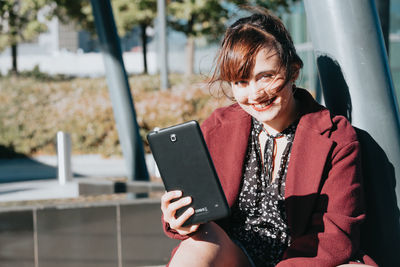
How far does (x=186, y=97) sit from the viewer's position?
1296 cm

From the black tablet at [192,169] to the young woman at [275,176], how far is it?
0.05 meters

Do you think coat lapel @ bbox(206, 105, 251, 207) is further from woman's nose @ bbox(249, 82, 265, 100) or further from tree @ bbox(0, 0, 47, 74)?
tree @ bbox(0, 0, 47, 74)

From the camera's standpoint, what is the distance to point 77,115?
43.2 ft

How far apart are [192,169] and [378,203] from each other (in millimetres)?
843

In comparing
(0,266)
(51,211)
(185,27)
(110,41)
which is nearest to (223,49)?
(51,211)

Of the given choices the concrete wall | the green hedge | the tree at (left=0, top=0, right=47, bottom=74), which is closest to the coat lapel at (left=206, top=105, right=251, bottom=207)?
the concrete wall

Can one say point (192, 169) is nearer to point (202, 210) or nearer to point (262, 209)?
point (202, 210)

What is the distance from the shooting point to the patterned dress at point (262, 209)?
7.82 ft

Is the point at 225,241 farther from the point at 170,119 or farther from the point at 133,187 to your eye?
the point at 170,119

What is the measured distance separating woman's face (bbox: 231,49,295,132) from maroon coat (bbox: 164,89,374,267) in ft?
0.44

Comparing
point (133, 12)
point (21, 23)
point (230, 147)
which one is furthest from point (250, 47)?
point (21, 23)

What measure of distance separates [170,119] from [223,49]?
1030 cm

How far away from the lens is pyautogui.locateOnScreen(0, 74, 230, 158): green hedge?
12.7 m

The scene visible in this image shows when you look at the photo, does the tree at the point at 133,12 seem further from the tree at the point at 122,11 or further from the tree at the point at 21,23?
the tree at the point at 21,23
